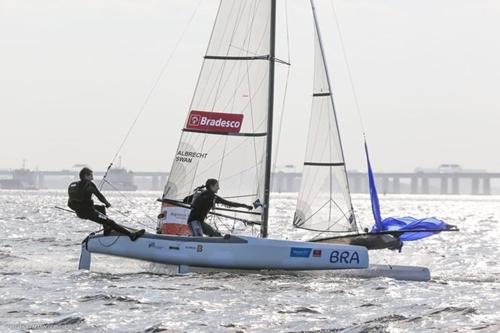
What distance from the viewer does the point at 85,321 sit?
12.1 m

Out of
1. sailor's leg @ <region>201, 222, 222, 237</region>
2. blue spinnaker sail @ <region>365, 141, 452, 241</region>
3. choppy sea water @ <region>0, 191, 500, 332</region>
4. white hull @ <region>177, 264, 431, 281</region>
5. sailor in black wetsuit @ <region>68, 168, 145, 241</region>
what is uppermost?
sailor in black wetsuit @ <region>68, 168, 145, 241</region>

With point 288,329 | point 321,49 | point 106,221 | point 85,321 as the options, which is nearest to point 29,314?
point 85,321

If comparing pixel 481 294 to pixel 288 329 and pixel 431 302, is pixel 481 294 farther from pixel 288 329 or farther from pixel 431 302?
pixel 288 329

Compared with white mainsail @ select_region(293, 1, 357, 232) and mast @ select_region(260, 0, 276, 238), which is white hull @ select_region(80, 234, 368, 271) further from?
mast @ select_region(260, 0, 276, 238)

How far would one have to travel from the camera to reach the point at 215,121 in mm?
19797

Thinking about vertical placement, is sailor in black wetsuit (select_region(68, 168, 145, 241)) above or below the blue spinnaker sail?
above

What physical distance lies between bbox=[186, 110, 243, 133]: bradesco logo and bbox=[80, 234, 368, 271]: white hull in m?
3.11

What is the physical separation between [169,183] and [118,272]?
7.96ft

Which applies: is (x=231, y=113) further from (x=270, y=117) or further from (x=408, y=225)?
(x=408, y=225)

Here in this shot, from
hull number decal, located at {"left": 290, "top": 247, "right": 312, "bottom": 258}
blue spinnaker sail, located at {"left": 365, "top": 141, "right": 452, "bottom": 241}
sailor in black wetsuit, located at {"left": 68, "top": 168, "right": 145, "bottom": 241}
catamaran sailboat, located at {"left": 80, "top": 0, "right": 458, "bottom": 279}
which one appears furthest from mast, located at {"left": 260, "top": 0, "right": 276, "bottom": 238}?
sailor in black wetsuit, located at {"left": 68, "top": 168, "right": 145, "bottom": 241}

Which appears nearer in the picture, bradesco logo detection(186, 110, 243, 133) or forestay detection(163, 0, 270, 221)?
forestay detection(163, 0, 270, 221)

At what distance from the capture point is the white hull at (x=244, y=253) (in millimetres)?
17141

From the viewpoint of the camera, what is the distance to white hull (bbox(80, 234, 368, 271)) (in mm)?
17141

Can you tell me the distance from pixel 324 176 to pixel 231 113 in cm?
240
